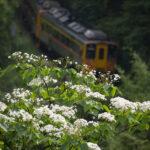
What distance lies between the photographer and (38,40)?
1305 inches

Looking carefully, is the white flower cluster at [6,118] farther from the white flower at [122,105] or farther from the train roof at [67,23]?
the train roof at [67,23]

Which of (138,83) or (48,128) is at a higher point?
(48,128)

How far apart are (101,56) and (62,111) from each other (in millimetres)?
21741

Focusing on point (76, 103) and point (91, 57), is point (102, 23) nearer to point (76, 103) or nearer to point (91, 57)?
point (91, 57)

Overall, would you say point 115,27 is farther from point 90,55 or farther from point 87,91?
point 87,91

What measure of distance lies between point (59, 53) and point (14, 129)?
80.2ft

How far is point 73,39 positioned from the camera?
28484mm

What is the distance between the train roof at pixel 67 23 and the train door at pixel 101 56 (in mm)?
329

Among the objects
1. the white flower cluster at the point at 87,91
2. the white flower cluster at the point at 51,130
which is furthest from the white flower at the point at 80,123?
the white flower cluster at the point at 87,91

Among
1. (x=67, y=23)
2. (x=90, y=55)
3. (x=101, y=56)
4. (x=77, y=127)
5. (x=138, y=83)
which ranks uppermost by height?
(x=77, y=127)

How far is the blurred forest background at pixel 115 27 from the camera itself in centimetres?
2461

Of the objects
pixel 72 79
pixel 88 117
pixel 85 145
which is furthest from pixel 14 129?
pixel 88 117

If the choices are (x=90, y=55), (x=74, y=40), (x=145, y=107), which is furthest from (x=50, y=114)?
(x=74, y=40)

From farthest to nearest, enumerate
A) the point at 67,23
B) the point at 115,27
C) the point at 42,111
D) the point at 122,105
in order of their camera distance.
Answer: the point at 67,23
the point at 115,27
the point at 122,105
the point at 42,111
